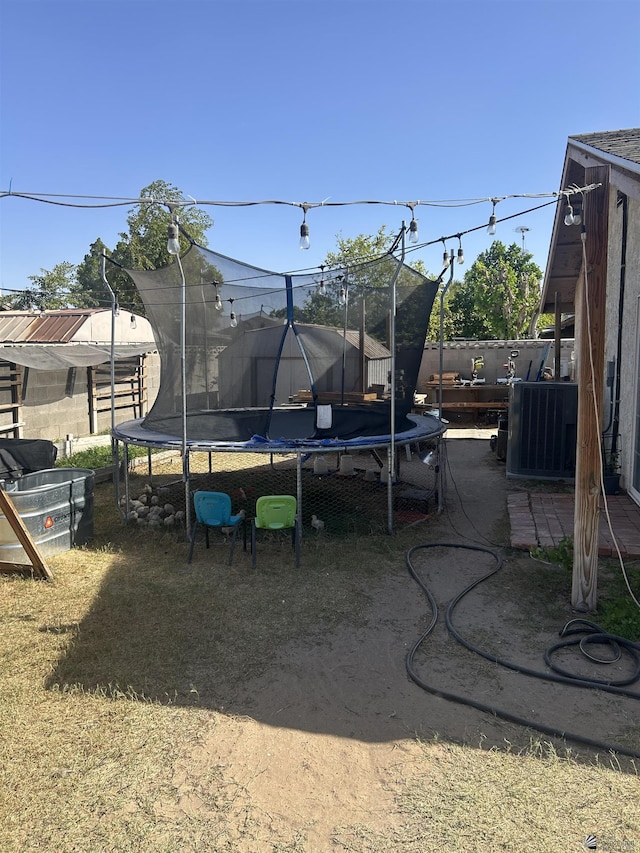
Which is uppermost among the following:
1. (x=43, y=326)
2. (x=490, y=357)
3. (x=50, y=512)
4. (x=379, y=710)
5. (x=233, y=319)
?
(x=43, y=326)

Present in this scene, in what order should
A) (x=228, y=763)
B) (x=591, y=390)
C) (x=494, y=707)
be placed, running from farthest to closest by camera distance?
(x=591, y=390) < (x=494, y=707) < (x=228, y=763)

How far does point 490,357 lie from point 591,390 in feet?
50.3

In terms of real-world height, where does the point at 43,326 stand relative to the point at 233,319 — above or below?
above

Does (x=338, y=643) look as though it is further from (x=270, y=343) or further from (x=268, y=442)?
(x=270, y=343)

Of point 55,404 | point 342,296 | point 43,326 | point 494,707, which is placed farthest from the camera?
point 43,326

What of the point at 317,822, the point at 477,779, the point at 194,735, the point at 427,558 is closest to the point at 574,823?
the point at 477,779

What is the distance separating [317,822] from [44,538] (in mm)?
4096

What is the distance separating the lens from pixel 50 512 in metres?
5.57

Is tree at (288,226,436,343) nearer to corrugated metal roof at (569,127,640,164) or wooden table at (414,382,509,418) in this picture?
corrugated metal roof at (569,127,640,164)

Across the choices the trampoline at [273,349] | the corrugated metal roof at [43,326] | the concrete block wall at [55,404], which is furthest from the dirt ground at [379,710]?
the corrugated metal roof at [43,326]

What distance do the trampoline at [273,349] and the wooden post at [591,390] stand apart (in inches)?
93.1

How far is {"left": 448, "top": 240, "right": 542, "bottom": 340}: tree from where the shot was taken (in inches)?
1007

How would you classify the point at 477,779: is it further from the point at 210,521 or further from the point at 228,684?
the point at 210,521

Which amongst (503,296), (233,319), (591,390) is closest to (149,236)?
(503,296)
